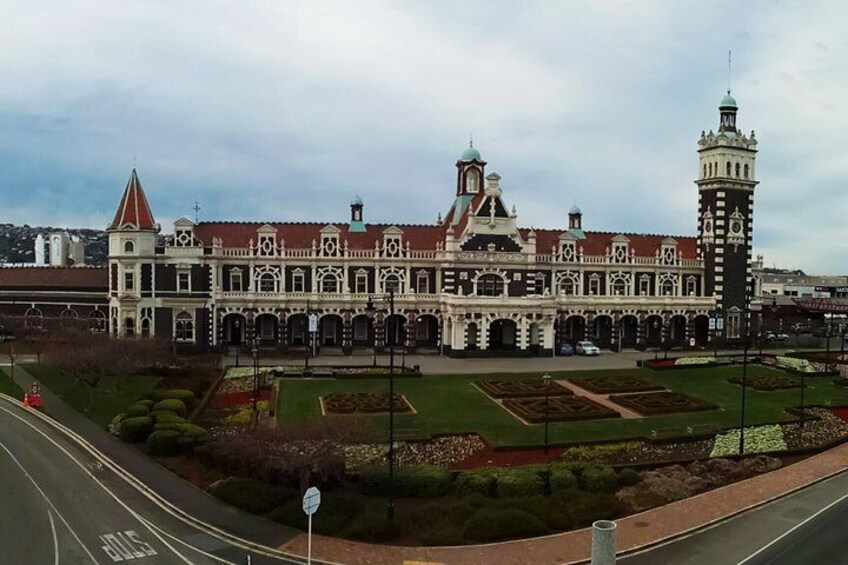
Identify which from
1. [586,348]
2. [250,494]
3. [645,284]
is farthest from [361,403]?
[645,284]

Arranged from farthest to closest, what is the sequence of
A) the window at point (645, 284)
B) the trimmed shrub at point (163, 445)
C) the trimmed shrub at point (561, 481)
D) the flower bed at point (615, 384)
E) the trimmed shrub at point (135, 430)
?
the window at point (645, 284) → the flower bed at point (615, 384) → the trimmed shrub at point (135, 430) → the trimmed shrub at point (163, 445) → the trimmed shrub at point (561, 481)

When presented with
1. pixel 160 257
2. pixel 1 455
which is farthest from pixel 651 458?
pixel 160 257

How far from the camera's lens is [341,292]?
216 ft

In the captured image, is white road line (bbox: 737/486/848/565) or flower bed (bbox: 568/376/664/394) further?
flower bed (bbox: 568/376/664/394)

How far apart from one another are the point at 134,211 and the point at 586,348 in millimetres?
43493

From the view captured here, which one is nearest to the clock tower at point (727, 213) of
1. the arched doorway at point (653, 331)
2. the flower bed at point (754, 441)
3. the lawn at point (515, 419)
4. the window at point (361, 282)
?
the arched doorway at point (653, 331)

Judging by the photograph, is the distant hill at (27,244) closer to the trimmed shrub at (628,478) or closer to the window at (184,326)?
the window at (184,326)

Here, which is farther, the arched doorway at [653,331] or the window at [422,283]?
the arched doorway at [653,331]

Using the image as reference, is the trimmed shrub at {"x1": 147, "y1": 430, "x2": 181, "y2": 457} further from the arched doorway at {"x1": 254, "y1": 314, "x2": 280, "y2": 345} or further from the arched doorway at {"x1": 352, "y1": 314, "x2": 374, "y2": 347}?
the arched doorway at {"x1": 352, "y1": 314, "x2": 374, "y2": 347}

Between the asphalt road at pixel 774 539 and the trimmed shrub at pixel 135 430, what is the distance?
22.5 m

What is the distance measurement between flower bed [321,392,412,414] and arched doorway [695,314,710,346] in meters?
43.9

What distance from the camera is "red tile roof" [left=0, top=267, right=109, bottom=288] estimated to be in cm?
6756

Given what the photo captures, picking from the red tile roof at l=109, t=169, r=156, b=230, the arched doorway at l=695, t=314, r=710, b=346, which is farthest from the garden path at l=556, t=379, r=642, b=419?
the red tile roof at l=109, t=169, r=156, b=230

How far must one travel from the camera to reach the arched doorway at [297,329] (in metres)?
66.3
